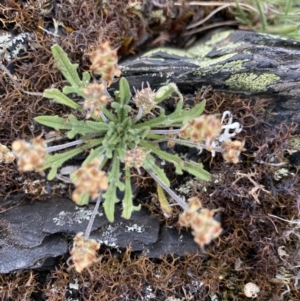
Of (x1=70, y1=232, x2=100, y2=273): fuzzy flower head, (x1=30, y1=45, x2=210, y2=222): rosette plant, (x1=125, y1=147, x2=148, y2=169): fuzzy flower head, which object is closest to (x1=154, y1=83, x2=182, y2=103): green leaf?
(x1=30, y1=45, x2=210, y2=222): rosette plant

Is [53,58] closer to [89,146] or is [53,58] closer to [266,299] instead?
[89,146]

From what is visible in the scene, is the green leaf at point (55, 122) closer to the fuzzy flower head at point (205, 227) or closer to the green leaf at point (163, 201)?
the green leaf at point (163, 201)

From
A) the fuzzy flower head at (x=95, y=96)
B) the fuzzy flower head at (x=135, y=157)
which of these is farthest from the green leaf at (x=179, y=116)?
the fuzzy flower head at (x=95, y=96)

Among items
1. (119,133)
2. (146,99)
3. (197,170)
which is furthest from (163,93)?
(197,170)

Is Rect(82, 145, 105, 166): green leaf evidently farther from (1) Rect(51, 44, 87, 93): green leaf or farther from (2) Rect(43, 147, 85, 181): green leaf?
(1) Rect(51, 44, 87, 93): green leaf

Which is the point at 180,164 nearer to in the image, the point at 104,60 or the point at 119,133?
the point at 119,133

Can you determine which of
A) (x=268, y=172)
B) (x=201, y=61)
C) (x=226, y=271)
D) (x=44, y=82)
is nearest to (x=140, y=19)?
(x=201, y=61)
